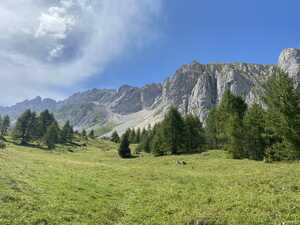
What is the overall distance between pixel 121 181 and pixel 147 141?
219 ft

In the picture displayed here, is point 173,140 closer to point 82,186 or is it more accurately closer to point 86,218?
point 82,186

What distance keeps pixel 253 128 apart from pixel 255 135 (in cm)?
136

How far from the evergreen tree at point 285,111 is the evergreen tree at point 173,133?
30.4 m

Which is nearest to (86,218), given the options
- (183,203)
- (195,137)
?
(183,203)

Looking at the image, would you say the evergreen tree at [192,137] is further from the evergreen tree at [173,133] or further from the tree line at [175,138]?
the evergreen tree at [173,133]

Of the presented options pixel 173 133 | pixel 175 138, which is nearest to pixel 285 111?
pixel 173 133

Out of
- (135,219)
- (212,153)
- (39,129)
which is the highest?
(39,129)

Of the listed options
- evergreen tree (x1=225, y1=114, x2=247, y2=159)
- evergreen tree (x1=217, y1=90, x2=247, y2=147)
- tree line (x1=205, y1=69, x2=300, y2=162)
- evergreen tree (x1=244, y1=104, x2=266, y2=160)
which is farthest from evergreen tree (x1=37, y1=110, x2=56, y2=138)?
evergreen tree (x1=244, y1=104, x2=266, y2=160)

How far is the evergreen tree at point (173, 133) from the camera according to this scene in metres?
67.4

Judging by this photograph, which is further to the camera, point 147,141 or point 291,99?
point 147,141

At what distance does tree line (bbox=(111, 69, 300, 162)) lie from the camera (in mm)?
37469

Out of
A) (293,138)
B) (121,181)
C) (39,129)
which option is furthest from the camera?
(39,129)

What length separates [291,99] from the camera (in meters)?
37.5

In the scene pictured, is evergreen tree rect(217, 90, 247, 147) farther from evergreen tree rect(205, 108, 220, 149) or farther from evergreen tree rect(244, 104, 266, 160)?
evergreen tree rect(244, 104, 266, 160)
